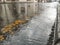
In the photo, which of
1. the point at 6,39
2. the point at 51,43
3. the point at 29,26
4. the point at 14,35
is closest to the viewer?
the point at 51,43

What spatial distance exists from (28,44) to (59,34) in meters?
0.44

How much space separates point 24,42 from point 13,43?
117 millimetres

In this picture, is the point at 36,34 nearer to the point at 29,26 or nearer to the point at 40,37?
the point at 40,37

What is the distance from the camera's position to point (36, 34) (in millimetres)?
2584

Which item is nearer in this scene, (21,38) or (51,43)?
(51,43)

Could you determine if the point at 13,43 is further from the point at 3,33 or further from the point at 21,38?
the point at 3,33

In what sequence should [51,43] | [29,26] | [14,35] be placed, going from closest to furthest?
1. [51,43]
2. [14,35]
3. [29,26]

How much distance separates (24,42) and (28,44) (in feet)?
0.25

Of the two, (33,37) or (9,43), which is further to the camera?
(33,37)

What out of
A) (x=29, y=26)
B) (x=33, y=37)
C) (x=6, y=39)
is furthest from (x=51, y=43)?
(x=29, y=26)

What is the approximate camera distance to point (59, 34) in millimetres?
2369

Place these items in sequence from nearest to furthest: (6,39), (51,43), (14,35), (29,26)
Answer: (51,43), (6,39), (14,35), (29,26)

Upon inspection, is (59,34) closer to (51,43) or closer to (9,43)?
(51,43)

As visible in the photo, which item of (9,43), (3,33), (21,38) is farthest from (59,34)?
(3,33)
